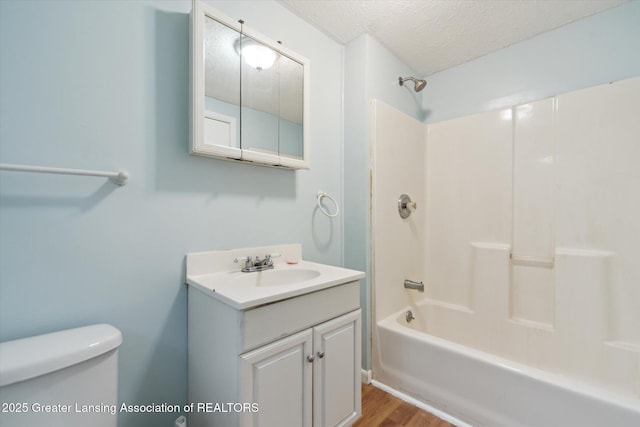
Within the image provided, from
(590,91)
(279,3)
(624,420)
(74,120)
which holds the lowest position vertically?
(624,420)

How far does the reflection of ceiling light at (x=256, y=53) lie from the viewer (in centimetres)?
127

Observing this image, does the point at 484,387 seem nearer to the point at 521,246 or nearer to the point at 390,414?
Answer: the point at 390,414

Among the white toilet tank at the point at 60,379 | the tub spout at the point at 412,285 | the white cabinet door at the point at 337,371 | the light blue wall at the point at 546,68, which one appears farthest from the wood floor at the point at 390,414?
the light blue wall at the point at 546,68

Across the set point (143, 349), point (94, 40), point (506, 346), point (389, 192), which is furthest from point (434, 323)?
point (94, 40)

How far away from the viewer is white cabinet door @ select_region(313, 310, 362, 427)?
3.55 feet

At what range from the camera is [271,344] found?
931 mm

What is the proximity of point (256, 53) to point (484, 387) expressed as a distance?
201cm

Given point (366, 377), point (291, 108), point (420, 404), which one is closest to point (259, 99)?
point (291, 108)

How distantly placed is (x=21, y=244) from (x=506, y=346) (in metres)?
2.54

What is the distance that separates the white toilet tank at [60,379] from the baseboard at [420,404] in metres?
1.40

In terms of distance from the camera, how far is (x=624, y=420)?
981 mm

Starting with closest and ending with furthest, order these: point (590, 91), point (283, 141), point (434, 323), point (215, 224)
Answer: point (215, 224) < point (283, 141) < point (590, 91) < point (434, 323)

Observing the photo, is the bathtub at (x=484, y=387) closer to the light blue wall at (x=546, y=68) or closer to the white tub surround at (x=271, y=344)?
the white tub surround at (x=271, y=344)

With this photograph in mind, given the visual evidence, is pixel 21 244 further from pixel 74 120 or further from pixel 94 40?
pixel 94 40
